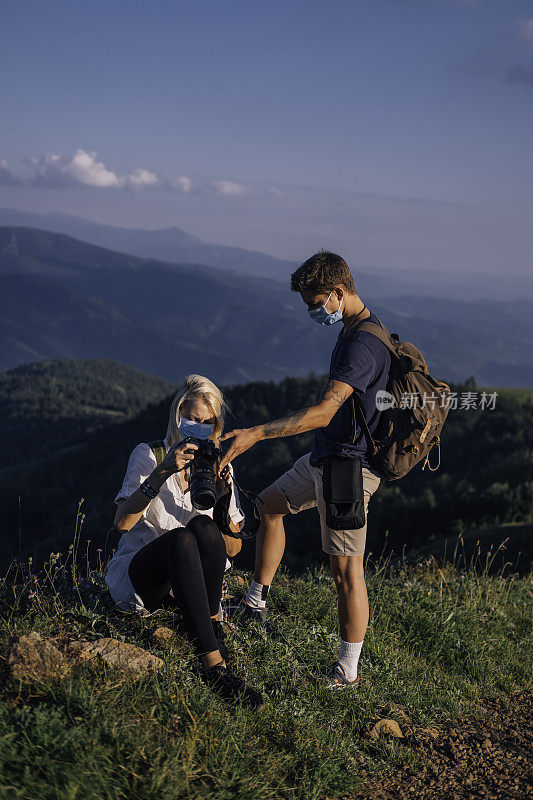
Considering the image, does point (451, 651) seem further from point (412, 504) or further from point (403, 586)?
point (412, 504)

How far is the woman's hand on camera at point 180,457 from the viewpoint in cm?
294

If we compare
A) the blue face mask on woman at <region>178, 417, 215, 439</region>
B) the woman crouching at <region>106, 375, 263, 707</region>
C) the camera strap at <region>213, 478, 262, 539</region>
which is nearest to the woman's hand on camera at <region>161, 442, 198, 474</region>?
the woman crouching at <region>106, 375, 263, 707</region>

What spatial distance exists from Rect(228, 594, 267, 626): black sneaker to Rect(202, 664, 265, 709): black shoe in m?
0.75

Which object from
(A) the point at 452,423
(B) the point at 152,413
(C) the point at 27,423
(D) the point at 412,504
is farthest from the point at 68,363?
(D) the point at 412,504

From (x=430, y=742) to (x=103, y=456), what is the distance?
78333 mm

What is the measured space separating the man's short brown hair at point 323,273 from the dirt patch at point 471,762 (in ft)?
7.59

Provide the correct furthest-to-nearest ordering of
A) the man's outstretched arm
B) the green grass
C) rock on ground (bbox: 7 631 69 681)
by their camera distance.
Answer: the man's outstretched arm < rock on ground (bbox: 7 631 69 681) < the green grass

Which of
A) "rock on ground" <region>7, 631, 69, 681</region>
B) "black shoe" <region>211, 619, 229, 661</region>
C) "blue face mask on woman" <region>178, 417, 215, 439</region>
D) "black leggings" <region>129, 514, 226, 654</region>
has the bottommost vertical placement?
"black shoe" <region>211, 619, 229, 661</region>

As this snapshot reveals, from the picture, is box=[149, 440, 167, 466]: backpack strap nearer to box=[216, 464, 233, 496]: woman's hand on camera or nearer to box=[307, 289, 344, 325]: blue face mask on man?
box=[216, 464, 233, 496]: woman's hand on camera

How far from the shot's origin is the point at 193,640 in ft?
10.2

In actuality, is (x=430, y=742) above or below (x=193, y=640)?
below

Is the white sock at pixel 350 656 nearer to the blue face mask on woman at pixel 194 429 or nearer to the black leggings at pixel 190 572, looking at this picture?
the black leggings at pixel 190 572

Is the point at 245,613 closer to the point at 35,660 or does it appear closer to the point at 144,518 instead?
the point at 144,518

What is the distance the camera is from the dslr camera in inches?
111
